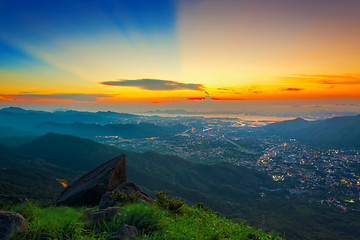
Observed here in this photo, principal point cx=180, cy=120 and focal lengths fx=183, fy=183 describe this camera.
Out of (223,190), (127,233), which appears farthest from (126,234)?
(223,190)

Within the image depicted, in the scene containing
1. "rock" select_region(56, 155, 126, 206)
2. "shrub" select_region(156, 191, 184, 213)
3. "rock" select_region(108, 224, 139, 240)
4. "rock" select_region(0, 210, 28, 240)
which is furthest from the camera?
"rock" select_region(56, 155, 126, 206)

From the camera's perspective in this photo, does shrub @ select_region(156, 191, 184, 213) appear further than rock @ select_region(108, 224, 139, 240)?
Yes

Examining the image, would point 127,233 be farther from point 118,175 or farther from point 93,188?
point 118,175

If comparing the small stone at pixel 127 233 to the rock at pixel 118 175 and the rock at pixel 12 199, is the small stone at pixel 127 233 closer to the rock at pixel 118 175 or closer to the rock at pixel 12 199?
the rock at pixel 12 199

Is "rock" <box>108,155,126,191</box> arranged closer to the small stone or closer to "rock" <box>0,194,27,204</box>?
"rock" <box>0,194,27,204</box>

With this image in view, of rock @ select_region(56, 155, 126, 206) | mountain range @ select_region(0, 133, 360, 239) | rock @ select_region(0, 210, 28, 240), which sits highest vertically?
rock @ select_region(0, 210, 28, 240)

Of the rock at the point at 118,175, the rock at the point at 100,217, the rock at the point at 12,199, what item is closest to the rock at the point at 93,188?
the rock at the point at 118,175

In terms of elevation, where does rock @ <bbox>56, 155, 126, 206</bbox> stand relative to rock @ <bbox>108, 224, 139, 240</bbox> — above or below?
below

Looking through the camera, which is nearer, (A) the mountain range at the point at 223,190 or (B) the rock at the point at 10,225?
(B) the rock at the point at 10,225

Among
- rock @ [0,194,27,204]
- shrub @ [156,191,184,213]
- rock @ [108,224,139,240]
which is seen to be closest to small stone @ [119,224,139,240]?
rock @ [108,224,139,240]

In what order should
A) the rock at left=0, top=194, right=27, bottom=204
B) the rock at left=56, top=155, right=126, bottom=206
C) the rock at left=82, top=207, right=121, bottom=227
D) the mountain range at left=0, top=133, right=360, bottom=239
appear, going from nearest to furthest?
the rock at left=82, top=207, right=121, bottom=227 → the rock at left=0, top=194, right=27, bottom=204 → the rock at left=56, top=155, right=126, bottom=206 → the mountain range at left=0, top=133, right=360, bottom=239
